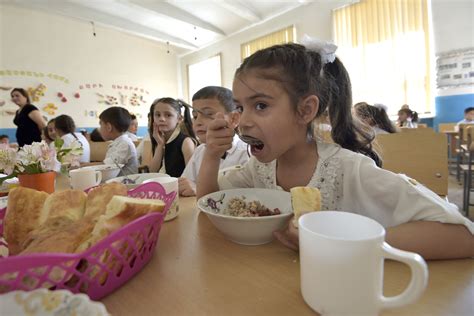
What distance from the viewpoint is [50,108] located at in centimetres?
467

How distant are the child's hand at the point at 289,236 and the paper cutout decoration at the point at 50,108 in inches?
212

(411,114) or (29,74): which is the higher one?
(29,74)

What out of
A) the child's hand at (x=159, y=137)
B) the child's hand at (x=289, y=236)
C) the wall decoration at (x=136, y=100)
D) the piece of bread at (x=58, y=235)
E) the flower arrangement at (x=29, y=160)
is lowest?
the child's hand at (x=289, y=236)

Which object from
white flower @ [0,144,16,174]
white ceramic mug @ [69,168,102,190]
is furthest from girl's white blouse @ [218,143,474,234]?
white flower @ [0,144,16,174]

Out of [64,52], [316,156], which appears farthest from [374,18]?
[64,52]

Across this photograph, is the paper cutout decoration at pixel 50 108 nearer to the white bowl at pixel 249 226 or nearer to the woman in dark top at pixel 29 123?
the woman in dark top at pixel 29 123

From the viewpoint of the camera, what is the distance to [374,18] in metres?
3.97

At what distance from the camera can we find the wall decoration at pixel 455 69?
3.60 meters

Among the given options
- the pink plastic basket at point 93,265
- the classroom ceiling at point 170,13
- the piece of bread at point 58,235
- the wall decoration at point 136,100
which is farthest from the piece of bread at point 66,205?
the wall decoration at point 136,100

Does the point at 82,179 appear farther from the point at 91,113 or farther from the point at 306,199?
the point at 91,113

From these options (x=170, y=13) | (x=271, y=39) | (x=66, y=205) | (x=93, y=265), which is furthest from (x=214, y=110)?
(x=271, y=39)

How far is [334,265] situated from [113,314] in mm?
254

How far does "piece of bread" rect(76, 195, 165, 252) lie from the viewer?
13.8 inches

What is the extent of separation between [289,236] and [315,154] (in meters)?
0.39
